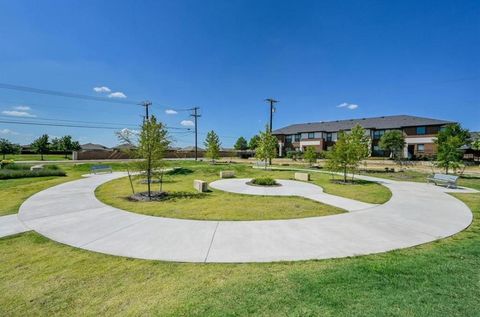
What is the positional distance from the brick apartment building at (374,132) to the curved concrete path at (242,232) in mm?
34910

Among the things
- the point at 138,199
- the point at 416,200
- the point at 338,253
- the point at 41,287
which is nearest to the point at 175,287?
the point at 41,287

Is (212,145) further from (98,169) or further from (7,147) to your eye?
(7,147)

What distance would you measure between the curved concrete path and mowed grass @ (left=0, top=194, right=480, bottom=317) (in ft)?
1.32

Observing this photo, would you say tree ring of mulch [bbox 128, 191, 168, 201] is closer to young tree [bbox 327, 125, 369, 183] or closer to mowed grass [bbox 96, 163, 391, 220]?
mowed grass [bbox 96, 163, 391, 220]

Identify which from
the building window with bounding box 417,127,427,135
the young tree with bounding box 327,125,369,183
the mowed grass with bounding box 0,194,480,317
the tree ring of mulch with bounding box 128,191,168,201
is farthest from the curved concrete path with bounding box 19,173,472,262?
the building window with bounding box 417,127,427,135

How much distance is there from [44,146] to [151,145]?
4803 cm

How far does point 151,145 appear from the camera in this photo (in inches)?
454

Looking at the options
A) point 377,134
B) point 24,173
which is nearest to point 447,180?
point 24,173

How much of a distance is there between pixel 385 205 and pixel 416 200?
7.29 feet

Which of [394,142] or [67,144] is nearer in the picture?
[394,142]

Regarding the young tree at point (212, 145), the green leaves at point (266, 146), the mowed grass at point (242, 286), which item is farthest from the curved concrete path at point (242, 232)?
the young tree at point (212, 145)

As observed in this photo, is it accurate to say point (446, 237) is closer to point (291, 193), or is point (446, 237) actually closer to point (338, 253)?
point (338, 253)

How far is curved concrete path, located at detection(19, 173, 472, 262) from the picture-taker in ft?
17.3

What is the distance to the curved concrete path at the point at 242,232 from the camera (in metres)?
5.29
